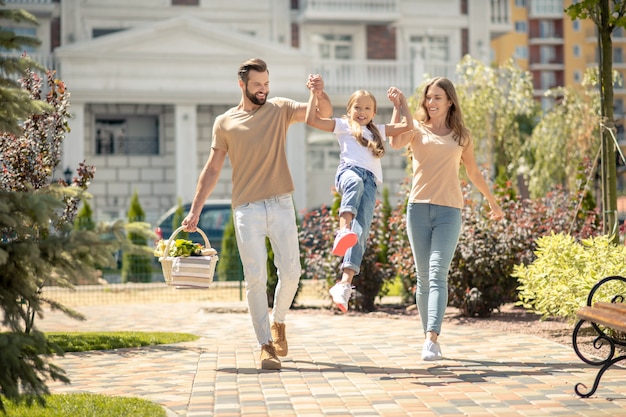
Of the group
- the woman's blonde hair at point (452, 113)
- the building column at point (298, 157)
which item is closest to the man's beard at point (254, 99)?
the woman's blonde hair at point (452, 113)

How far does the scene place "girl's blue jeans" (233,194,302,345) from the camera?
7.59 metres

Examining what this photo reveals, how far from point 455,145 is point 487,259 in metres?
A: 4.47

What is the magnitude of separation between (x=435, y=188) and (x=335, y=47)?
30084 millimetres

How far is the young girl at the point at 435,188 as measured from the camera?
787 centimetres

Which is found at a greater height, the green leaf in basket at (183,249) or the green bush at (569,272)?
the green leaf in basket at (183,249)

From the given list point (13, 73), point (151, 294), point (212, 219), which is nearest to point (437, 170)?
point (13, 73)

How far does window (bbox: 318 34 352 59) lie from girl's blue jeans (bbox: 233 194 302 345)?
30.0 metres

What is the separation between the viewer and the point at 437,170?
26.1ft

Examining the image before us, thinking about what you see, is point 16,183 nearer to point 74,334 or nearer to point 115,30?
point 74,334

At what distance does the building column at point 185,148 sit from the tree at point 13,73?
88.8ft

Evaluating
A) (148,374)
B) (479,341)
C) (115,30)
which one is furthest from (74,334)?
(115,30)

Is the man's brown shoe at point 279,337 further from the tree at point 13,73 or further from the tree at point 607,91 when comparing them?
the tree at point 607,91

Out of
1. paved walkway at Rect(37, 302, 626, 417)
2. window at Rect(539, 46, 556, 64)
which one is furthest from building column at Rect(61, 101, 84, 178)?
window at Rect(539, 46, 556, 64)

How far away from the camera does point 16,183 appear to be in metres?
9.84
